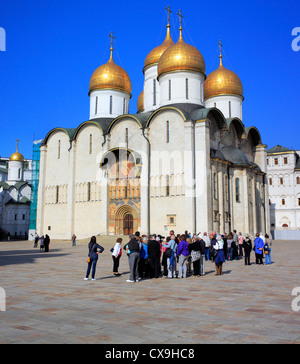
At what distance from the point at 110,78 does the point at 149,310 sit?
32792 mm

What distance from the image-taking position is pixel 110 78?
36938 millimetres

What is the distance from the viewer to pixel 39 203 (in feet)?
125

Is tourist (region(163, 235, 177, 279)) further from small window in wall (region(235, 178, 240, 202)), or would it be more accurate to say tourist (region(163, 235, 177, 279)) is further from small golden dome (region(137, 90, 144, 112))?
small golden dome (region(137, 90, 144, 112))

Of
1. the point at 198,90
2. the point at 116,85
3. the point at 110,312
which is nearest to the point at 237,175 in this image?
the point at 198,90

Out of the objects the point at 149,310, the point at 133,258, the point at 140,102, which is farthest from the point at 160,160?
the point at 149,310

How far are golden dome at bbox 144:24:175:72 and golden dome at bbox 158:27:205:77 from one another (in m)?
4.94

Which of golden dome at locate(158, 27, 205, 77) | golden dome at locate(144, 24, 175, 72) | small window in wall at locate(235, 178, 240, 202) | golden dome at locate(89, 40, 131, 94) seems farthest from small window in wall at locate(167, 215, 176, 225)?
golden dome at locate(144, 24, 175, 72)

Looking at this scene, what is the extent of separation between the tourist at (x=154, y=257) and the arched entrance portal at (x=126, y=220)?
19.3 metres

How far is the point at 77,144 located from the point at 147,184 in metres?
9.75

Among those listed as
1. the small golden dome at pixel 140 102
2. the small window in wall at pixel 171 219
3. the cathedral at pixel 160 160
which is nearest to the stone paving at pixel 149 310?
the small window in wall at pixel 171 219

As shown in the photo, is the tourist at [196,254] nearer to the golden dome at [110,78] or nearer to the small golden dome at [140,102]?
the golden dome at [110,78]

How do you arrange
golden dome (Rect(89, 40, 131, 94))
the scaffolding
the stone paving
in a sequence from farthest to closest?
the scaffolding
golden dome (Rect(89, 40, 131, 94))
the stone paving

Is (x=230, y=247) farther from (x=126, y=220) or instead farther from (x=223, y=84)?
(x=223, y=84)

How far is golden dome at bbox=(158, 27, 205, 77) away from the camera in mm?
32031
